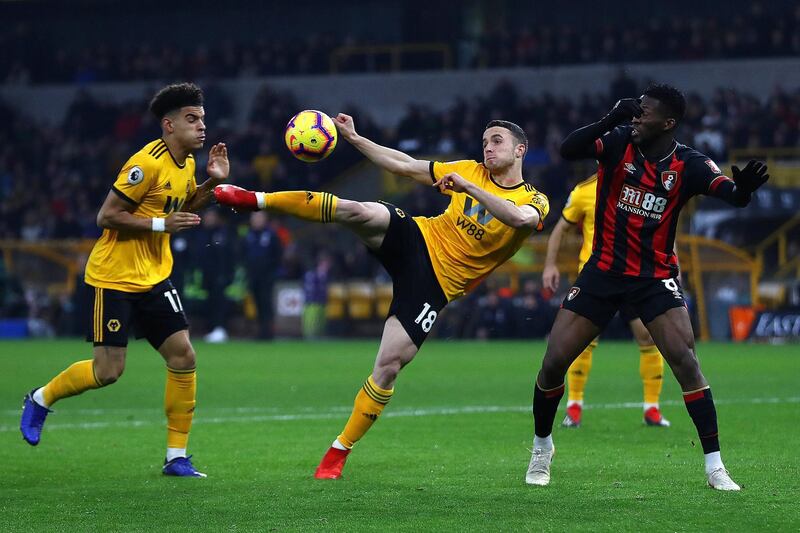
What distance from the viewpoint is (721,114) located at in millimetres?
29109

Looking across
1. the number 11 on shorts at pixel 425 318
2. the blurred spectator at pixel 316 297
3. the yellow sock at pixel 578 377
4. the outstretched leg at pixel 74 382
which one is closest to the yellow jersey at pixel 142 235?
the outstretched leg at pixel 74 382

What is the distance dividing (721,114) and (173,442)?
74.9ft

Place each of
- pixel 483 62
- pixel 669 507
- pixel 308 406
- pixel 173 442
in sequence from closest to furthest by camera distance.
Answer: pixel 669 507 < pixel 173 442 < pixel 308 406 < pixel 483 62

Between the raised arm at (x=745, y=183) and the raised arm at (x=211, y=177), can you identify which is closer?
the raised arm at (x=745, y=183)

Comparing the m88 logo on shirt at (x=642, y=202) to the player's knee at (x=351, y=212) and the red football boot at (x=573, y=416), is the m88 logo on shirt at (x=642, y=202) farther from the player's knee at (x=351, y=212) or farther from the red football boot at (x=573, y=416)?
the red football boot at (x=573, y=416)

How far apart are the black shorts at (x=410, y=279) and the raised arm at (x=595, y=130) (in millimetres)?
1222

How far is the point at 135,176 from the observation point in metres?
8.20

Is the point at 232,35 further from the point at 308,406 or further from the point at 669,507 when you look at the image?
the point at 669,507

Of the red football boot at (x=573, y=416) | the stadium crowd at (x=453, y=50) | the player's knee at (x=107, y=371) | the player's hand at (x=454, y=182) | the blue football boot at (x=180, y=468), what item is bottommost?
the red football boot at (x=573, y=416)

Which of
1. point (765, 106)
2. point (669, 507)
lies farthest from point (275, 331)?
point (669, 507)

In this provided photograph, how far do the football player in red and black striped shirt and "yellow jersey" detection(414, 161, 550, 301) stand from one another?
2.33 feet

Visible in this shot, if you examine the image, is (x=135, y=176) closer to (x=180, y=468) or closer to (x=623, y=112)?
(x=180, y=468)

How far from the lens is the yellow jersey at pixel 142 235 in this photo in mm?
8242

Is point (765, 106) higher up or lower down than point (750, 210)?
higher up
